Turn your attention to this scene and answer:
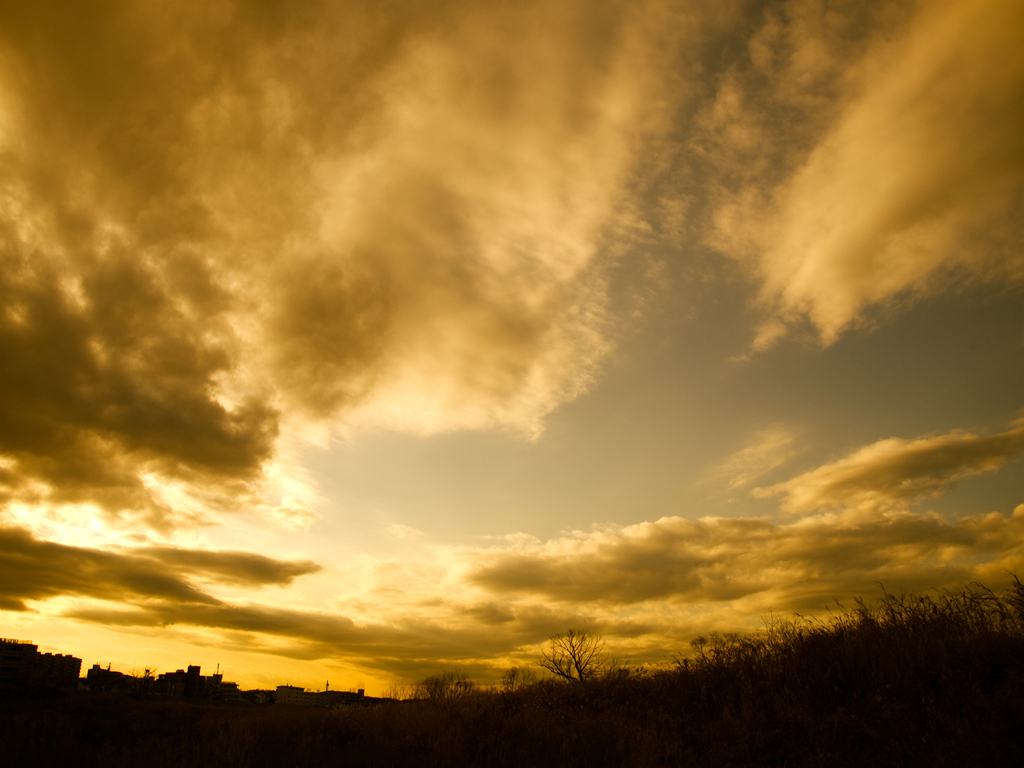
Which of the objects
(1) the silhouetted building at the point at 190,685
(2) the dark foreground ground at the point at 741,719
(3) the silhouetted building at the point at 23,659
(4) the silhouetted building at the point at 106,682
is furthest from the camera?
(3) the silhouetted building at the point at 23,659

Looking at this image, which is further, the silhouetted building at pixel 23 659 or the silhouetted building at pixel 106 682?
the silhouetted building at pixel 23 659

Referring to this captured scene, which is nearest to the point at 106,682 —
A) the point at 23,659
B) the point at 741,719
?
the point at 23,659

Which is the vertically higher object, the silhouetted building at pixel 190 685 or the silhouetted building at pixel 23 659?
the silhouetted building at pixel 23 659

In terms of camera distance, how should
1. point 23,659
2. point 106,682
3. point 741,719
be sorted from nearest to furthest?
1. point 741,719
2. point 106,682
3. point 23,659

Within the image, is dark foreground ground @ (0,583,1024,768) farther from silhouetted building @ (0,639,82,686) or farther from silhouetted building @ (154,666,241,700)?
silhouetted building @ (0,639,82,686)

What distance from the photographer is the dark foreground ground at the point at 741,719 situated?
8.63 meters

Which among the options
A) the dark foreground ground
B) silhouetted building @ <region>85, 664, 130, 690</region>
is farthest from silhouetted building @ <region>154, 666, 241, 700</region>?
the dark foreground ground

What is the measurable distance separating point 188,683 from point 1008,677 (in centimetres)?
17208

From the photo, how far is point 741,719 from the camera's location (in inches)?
437

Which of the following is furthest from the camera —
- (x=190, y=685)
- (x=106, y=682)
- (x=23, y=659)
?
(x=23, y=659)

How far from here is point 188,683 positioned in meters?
135

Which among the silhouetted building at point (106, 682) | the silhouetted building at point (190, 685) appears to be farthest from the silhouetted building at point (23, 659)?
the silhouetted building at point (106, 682)

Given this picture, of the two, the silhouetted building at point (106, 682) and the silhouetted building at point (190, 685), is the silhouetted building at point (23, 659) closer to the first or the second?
the silhouetted building at point (190, 685)

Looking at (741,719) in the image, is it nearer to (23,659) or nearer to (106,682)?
(106,682)
